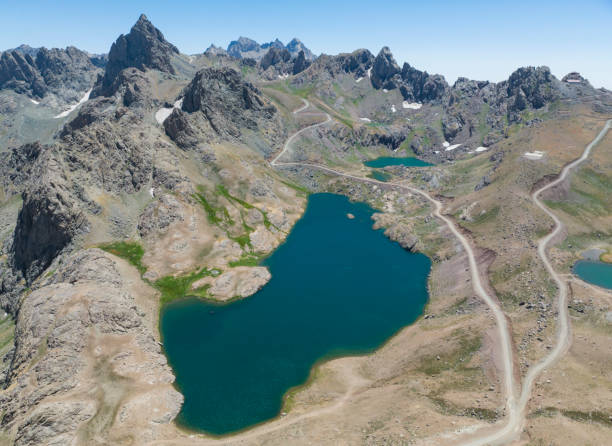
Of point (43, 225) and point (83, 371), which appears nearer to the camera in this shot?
point (83, 371)

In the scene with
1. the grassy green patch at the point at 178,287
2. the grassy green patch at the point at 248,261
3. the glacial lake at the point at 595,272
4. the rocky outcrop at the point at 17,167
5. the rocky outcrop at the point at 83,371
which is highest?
the rocky outcrop at the point at 17,167

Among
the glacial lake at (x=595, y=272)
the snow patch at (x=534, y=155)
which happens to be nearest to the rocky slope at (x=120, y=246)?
the snow patch at (x=534, y=155)

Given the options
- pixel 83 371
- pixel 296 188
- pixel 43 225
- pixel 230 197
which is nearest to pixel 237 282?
pixel 83 371

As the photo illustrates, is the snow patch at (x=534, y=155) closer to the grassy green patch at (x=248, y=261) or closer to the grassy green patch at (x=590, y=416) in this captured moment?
the grassy green patch at (x=248, y=261)

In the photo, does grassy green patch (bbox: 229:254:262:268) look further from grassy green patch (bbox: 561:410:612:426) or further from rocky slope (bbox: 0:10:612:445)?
grassy green patch (bbox: 561:410:612:426)

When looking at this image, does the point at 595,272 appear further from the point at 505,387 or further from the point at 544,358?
the point at 505,387

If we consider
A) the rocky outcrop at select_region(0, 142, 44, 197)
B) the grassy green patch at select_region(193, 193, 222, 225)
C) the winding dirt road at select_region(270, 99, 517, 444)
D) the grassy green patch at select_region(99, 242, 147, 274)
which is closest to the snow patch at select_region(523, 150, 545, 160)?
the winding dirt road at select_region(270, 99, 517, 444)

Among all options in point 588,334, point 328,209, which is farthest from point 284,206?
point 588,334
